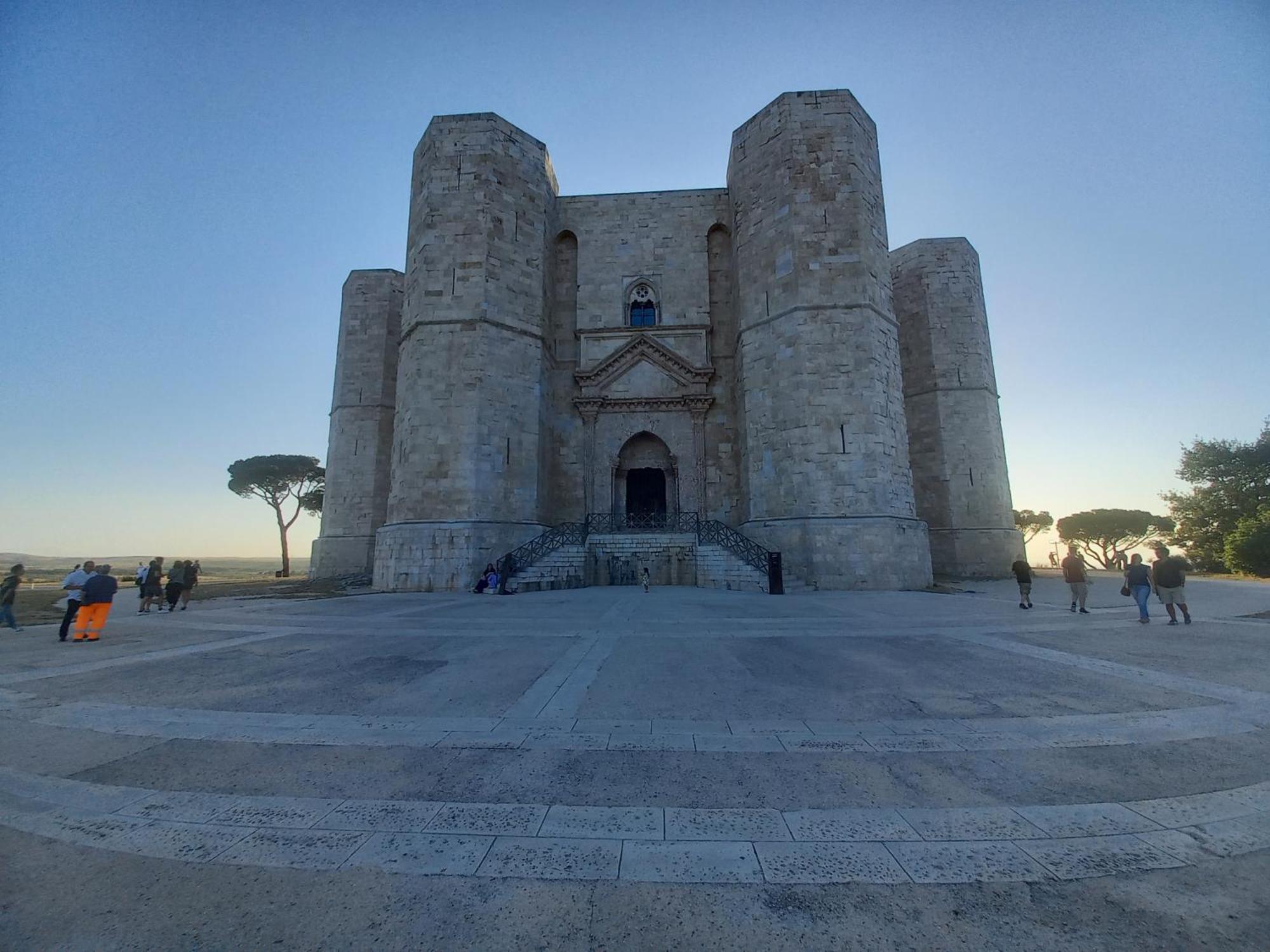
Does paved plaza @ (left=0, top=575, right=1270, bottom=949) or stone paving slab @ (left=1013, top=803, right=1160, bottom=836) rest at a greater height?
paved plaza @ (left=0, top=575, right=1270, bottom=949)

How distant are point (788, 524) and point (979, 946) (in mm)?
15889

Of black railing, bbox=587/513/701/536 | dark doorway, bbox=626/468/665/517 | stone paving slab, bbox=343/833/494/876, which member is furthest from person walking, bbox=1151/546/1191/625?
dark doorway, bbox=626/468/665/517

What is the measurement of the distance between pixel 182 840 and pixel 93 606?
902 cm

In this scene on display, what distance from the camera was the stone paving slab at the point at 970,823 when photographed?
2305 millimetres

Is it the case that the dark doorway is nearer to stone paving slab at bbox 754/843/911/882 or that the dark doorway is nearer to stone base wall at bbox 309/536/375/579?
stone base wall at bbox 309/536/375/579

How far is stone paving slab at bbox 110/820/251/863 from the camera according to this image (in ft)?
7.26

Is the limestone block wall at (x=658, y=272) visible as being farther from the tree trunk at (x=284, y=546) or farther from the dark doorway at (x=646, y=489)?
the tree trunk at (x=284, y=546)

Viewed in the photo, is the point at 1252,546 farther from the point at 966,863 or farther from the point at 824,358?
the point at 966,863

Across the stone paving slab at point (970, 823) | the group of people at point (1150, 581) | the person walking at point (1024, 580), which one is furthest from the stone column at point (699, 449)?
the stone paving slab at point (970, 823)

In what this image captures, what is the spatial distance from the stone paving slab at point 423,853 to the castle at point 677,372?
15.2 metres

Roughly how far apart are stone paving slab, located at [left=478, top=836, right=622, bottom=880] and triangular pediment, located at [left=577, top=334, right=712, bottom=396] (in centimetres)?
2047

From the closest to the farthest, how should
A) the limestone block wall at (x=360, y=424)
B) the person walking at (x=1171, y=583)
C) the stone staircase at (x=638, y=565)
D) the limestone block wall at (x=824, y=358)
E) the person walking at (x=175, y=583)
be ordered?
the person walking at (x=1171, y=583), the person walking at (x=175, y=583), the stone staircase at (x=638, y=565), the limestone block wall at (x=824, y=358), the limestone block wall at (x=360, y=424)

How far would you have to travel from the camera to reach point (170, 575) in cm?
1227

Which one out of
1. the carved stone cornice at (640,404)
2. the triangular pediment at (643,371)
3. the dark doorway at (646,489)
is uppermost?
the triangular pediment at (643,371)
